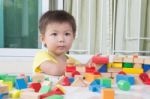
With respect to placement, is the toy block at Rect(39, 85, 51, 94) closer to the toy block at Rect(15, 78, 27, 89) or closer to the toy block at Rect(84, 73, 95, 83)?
the toy block at Rect(15, 78, 27, 89)

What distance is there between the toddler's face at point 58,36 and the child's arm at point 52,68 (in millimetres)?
106

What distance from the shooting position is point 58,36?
1.04 meters

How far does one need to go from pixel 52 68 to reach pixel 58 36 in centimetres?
16

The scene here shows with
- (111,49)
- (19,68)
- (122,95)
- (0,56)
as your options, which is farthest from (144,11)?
(122,95)

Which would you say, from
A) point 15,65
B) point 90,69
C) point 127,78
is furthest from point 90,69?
point 15,65

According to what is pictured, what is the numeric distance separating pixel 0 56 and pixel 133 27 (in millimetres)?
781

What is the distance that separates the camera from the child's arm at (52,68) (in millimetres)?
898

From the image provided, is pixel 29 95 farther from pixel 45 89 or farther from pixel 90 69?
pixel 90 69

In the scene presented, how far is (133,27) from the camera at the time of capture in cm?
149

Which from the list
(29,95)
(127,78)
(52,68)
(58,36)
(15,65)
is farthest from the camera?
(15,65)

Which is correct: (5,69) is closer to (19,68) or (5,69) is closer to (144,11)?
(19,68)

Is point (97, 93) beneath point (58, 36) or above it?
beneath

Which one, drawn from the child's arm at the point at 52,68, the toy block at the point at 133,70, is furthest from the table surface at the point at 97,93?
the child's arm at the point at 52,68

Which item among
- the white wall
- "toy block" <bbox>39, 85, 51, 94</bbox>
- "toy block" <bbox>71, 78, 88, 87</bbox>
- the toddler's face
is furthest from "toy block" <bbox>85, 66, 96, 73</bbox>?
the white wall
